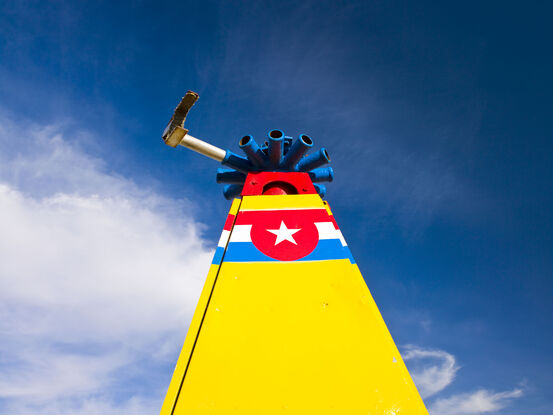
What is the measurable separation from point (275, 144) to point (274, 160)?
26 cm

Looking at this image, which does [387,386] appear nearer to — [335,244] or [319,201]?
[335,244]

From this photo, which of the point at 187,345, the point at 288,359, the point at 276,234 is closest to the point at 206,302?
the point at 187,345

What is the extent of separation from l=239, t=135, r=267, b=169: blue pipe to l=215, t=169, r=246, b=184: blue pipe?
398 millimetres

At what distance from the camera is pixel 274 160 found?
4.23 metres

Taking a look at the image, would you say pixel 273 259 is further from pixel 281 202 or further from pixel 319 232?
pixel 281 202

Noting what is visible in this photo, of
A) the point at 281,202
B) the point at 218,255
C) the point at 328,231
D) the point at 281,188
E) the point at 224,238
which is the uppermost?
the point at 281,188

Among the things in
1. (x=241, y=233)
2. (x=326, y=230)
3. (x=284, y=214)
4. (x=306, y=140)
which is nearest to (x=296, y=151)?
(x=306, y=140)

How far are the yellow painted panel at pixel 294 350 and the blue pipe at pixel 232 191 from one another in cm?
237

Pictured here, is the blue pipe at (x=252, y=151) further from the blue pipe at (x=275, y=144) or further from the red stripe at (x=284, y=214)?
the red stripe at (x=284, y=214)

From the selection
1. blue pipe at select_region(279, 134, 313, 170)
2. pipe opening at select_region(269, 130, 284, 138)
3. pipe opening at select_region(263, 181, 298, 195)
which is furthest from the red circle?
pipe opening at select_region(269, 130, 284, 138)

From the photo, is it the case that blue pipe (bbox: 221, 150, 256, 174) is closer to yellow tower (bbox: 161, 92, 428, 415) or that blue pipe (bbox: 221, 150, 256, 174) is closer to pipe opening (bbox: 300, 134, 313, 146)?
pipe opening (bbox: 300, 134, 313, 146)

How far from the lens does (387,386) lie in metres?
1.89

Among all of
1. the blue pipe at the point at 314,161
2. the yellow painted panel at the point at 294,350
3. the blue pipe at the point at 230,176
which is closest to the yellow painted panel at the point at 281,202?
the yellow painted panel at the point at 294,350

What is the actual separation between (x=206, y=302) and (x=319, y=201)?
64.7 inches
